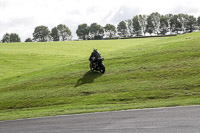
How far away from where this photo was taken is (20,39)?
7475 inches

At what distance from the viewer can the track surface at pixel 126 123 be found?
9125 mm

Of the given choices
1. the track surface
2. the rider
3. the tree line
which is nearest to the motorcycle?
the rider

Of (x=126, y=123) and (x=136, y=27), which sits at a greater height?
(x=136, y=27)

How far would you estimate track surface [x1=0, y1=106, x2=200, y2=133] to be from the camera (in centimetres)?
912

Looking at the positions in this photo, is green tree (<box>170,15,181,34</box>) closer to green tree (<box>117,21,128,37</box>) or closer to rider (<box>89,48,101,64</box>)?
green tree (<box>117,21,128,37</box>)

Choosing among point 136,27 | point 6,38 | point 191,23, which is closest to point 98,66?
point 191,23

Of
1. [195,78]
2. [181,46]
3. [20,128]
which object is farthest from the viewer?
[181,46]

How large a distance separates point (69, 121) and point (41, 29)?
175902 mm

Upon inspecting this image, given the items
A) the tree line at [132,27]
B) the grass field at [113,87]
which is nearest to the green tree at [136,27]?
the tree line at [132,27]

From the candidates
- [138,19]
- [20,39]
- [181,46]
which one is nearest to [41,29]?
[20,39]

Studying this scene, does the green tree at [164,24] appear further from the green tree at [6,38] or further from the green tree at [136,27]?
the green tree at [6,38]

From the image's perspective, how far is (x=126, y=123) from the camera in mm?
10297

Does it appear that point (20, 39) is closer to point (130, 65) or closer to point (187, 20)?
point (187, 20)

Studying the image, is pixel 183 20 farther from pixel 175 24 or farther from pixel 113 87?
pixel 113 87
